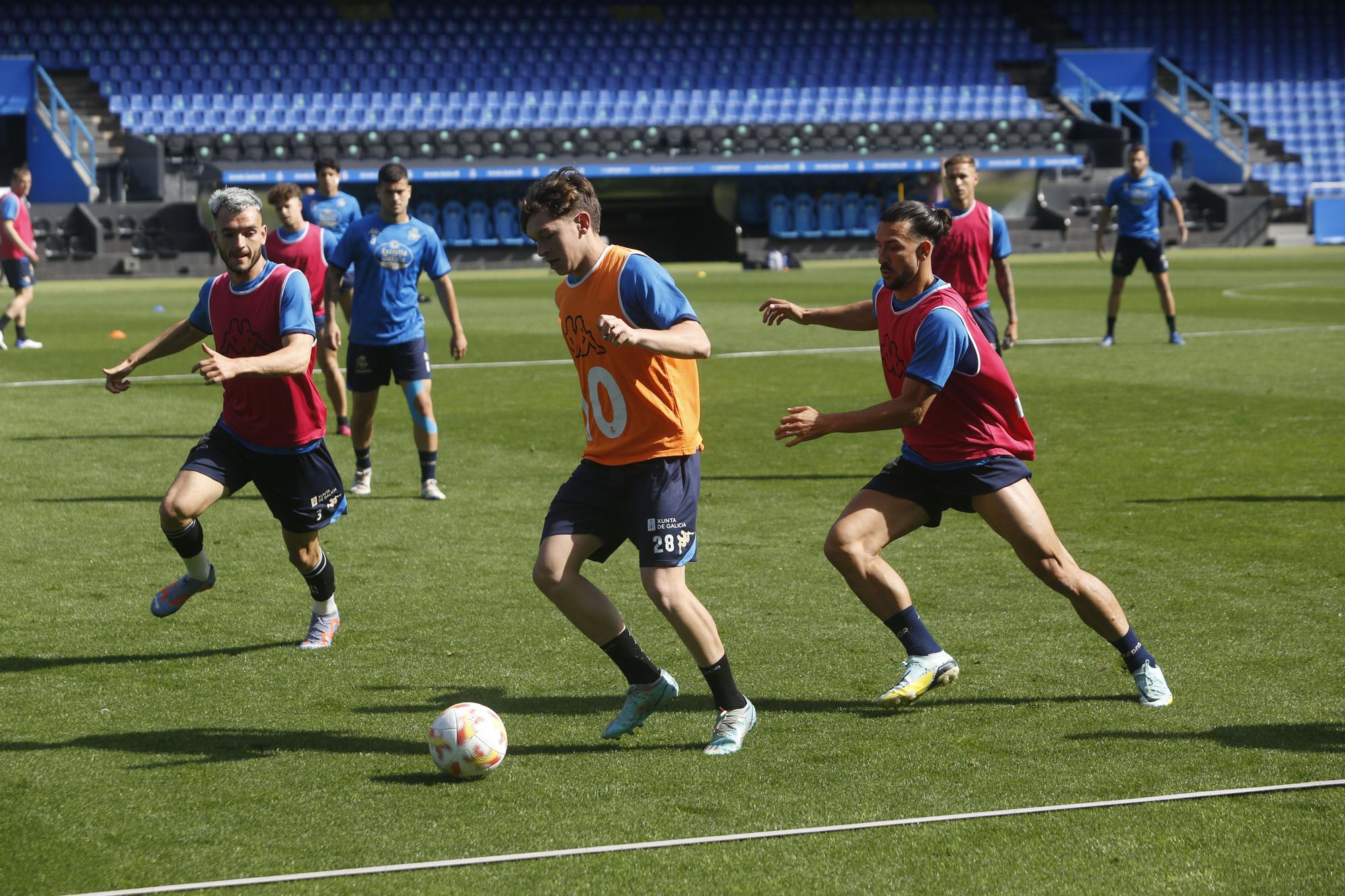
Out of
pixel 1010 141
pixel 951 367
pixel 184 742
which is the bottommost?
pixel 1010 141

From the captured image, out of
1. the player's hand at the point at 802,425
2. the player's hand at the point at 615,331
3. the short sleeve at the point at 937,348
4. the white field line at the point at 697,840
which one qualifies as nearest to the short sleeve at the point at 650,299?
the player's hand at the point at 615,331

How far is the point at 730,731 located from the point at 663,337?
1.28 m

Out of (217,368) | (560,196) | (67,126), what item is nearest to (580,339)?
(560,196)

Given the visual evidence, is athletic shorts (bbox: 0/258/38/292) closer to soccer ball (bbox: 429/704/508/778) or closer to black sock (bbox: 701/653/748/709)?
soccer ball (bbox: 429/704/508/778)

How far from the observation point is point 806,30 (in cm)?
4794

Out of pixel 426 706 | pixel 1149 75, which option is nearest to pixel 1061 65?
pixel 1149 75

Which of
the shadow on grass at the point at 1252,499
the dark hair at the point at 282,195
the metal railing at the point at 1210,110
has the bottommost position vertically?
the metal railing at the point at 1210,110

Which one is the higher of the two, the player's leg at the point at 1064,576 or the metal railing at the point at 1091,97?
the player's leg at the point at 1064,576

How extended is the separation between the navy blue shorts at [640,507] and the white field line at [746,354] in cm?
1183

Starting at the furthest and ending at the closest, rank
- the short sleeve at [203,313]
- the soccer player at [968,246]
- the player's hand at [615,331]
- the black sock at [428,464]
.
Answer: the soccer player at [968,246], the black sock at [428,464], the short sleeve at [203,313], the player's hand at [615,331]

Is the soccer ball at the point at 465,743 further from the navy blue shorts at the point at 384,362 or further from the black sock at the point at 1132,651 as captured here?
the navy blue shorts at the point at 384,362

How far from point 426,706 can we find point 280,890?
5.33ft

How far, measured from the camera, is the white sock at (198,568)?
6.38 metres

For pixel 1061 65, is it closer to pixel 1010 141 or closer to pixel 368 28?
pixel 1010 141
